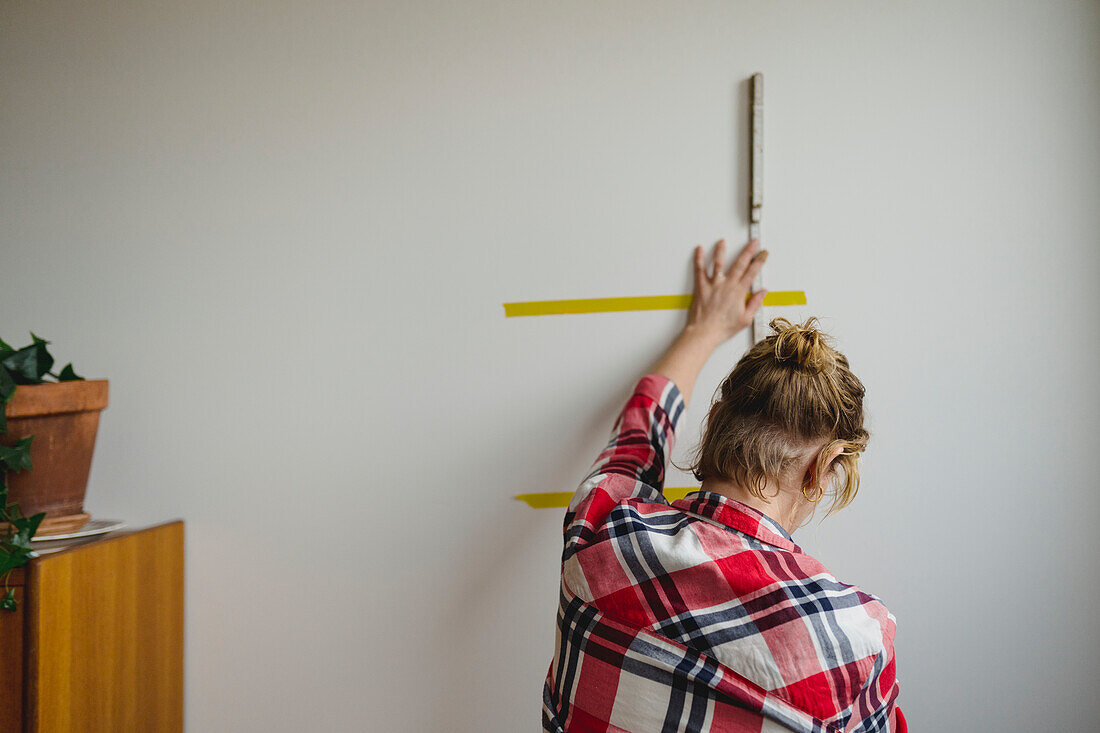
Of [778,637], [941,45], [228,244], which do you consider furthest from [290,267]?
[941,45]

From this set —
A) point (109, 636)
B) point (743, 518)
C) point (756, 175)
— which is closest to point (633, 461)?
point (743, 518)

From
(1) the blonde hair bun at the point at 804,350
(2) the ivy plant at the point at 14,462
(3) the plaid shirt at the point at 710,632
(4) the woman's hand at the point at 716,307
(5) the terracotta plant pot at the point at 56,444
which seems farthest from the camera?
(4) the woman's hand at the point at 716,307

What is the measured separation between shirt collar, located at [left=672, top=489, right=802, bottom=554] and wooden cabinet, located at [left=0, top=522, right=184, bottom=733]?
91cm

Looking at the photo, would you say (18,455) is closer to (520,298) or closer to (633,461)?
(520,298)

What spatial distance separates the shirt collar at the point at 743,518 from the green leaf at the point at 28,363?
105 cm

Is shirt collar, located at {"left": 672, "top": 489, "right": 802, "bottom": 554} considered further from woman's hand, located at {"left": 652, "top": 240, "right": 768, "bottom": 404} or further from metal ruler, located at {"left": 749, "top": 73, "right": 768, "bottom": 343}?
metal ruler, located at {"left": 749, "top": 73, "right": 768, "bottom": 343}

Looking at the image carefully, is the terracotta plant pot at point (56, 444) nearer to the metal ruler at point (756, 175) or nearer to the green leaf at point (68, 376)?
the green leaf at point (68, 376)

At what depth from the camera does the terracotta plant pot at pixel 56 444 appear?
40.6 inches

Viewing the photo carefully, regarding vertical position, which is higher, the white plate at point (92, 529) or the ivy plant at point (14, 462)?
the ivy plant at point (14, 462)

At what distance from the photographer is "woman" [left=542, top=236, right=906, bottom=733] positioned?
0.70 metres

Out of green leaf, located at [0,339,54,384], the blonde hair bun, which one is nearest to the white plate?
green leaf, located at [0,339,54,384]

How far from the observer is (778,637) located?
2.27ft

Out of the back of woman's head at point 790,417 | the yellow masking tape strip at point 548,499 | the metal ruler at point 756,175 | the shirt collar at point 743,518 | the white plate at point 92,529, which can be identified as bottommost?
the white plate at point 92,529

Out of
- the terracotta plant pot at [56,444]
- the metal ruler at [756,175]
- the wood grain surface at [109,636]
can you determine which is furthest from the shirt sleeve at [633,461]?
the terracotta plant pot at [56,444]
